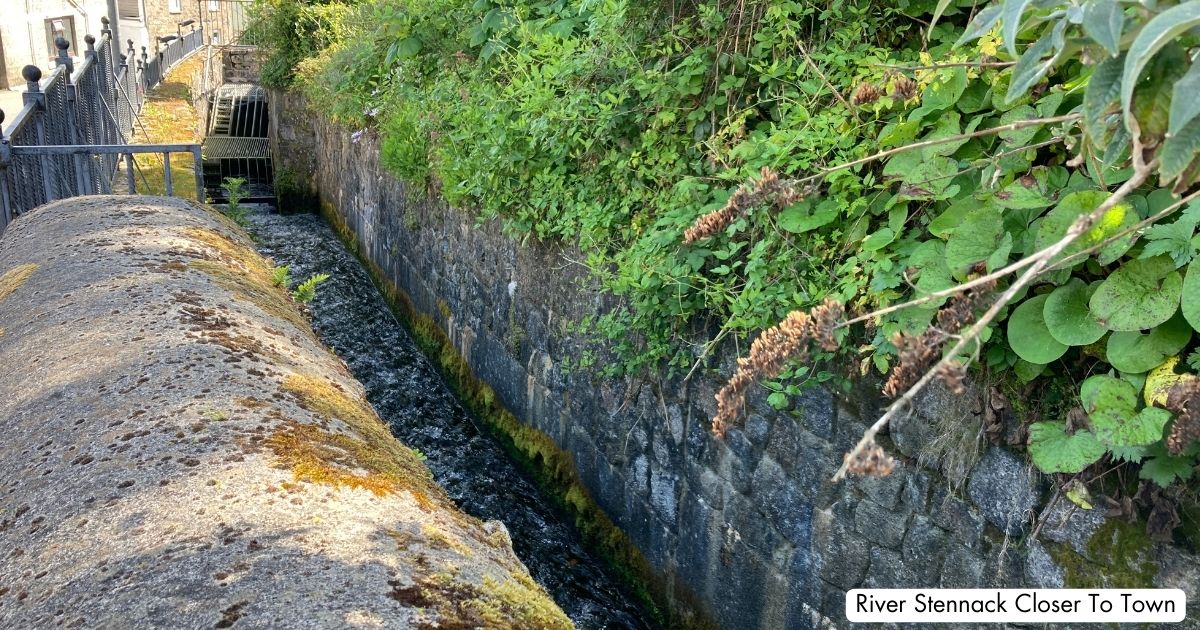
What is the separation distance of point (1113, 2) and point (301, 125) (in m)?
13.7

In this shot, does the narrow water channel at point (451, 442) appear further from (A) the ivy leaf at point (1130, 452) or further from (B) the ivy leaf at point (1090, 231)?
(B) the ivy leaf at point (1090, 231)

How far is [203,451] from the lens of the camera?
198cm

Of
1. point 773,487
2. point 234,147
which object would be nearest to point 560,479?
point 773,487

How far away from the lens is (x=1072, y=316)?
231 centimetres

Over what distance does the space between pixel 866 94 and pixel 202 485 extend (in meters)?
2.36

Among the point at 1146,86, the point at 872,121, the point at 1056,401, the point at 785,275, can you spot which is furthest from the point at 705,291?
the point at 1146,86

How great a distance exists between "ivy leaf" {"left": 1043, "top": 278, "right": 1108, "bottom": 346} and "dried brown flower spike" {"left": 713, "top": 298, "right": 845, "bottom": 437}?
0.91 metres

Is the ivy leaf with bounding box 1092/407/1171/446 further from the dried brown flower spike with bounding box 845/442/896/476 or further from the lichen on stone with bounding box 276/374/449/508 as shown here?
the lichen on stone with bounding box 276/374/449/508

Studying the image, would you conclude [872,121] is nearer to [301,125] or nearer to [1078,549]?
[1078,549]

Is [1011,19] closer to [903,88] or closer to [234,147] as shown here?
[903,88]

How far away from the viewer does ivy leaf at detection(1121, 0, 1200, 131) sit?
1.16m

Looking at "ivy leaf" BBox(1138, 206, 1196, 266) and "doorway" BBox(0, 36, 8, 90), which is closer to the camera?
"ivy leaf" BBox(1138, 206, 1196, 266)

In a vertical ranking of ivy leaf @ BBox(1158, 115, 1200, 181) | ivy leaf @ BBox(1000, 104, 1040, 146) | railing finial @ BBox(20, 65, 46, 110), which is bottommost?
ivy leaf @ BBox(1158, 115, 1200, 181)

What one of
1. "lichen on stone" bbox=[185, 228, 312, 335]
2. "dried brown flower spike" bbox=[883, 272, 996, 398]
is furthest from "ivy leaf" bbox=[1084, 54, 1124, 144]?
"lichen on stone" bbox=[185, 228, 312, 335]
